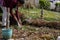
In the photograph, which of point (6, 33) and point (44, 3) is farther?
point (44, 3)

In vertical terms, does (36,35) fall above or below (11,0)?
below

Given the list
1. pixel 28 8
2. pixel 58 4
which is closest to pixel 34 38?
pixel 28 8

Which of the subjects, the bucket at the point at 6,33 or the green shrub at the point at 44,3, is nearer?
the bucket at the point at 6,33

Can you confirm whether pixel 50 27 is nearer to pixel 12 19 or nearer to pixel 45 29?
pixel 45 29

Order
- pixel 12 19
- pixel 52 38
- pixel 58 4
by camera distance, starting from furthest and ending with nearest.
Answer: pixel 58 4 < pixel 12 19 < pixel 52 38

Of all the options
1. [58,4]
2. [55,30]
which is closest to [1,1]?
[55,30]

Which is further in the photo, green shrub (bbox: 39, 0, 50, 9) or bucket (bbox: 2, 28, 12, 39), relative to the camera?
green shrub (bbox: 39, 0, 50, 9)

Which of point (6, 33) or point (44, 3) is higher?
point (44, 3)

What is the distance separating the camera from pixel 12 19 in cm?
874

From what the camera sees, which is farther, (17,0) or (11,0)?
(17,0)

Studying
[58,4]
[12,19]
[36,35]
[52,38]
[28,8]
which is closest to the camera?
[52,38]

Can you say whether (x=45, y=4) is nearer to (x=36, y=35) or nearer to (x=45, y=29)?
(x=45, y=29)

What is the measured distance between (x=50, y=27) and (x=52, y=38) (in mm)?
1795

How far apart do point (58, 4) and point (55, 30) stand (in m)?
6.75
